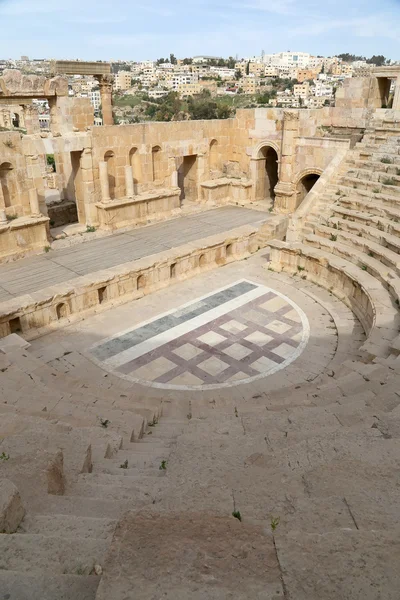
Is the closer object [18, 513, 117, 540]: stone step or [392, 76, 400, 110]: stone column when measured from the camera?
[18, 513, 117, 540]: stone step

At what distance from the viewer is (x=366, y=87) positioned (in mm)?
17172

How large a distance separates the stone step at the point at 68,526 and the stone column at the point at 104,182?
39.9ft

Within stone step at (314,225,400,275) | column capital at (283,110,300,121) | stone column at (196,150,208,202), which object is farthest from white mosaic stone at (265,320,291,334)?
column capital at (283,110,300,121)

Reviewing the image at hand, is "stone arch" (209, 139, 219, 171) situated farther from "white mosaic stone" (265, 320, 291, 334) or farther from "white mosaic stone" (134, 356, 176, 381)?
"white mosaic stone" (134, 356, 176, 381)

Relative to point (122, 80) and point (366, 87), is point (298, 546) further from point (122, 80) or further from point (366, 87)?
point (122, 80)

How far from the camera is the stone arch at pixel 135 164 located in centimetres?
1527

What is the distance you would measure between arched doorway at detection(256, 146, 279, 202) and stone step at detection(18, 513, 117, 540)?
16.5 m

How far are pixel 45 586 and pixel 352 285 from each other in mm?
10147

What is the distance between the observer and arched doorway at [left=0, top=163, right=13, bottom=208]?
40.4ft

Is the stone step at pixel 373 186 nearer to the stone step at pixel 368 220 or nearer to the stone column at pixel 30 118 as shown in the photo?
the stone step at pixel 368 220

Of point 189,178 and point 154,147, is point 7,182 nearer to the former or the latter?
point 154,147

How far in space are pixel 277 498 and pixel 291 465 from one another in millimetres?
726

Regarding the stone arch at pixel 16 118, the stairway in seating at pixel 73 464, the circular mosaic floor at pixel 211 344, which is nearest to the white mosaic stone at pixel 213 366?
the circular mosaic floor at pixel 211 344

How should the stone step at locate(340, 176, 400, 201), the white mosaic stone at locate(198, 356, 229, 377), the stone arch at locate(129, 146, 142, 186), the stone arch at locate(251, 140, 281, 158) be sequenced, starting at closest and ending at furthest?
the white mosaic stone at locate(198, 356, 229, 377) → the stone step at locate(340, 176, 400, 201) → the stone arch at locate(129, 146, 142, 186) → the stone arch at locate(251, 140, 281, 158)
